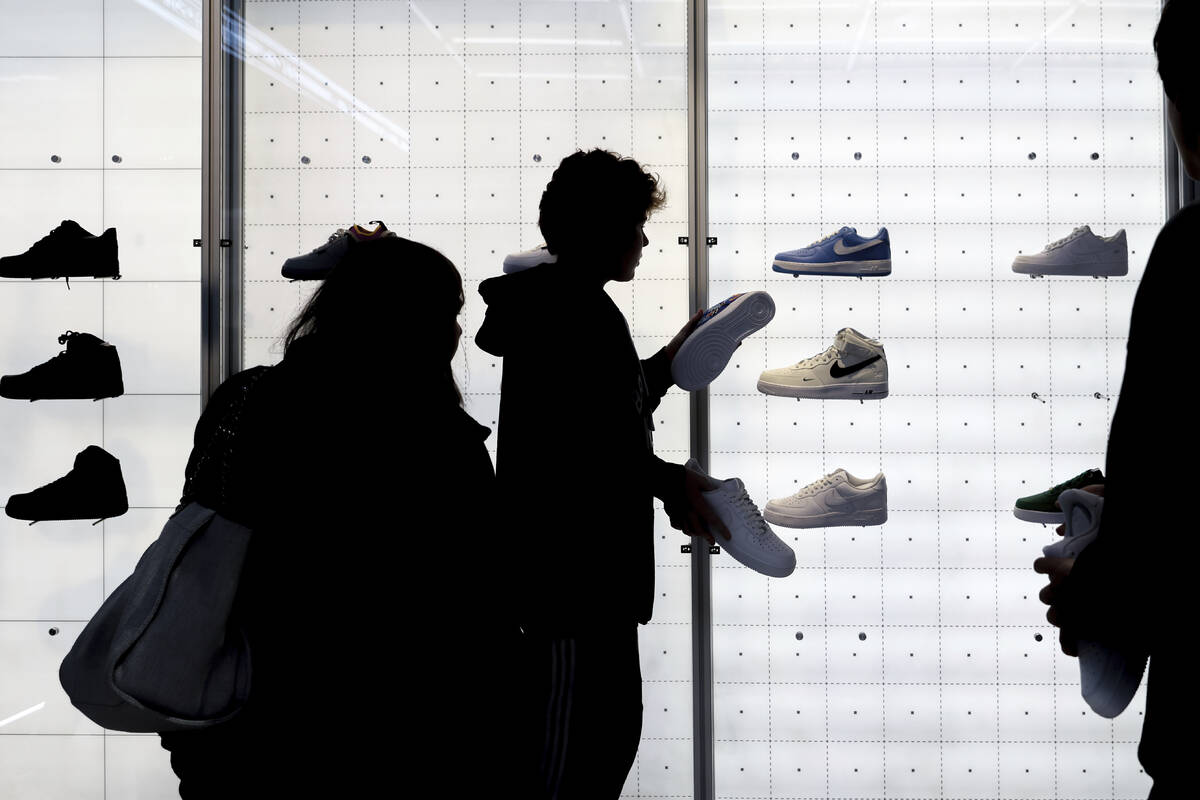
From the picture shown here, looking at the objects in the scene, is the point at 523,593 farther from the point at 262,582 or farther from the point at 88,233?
the point at 88,233

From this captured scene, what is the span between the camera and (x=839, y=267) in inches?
116

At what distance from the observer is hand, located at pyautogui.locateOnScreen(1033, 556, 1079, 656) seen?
1301 mm

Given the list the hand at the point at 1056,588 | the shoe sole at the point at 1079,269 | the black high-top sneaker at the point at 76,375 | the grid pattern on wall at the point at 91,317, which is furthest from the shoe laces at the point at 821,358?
the black high-top sneaker at the point at 76,375

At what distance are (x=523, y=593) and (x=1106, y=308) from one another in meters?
2.50

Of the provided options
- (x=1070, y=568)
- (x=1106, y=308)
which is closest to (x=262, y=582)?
(x=1070, y=568)

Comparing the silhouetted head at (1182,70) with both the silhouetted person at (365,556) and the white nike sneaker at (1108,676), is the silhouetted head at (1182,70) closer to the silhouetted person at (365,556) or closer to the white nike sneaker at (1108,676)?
the white nike sneaker at (1108,676)

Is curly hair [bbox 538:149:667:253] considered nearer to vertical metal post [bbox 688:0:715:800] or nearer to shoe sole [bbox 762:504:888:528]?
vertical metal post [bbox 688:0:715:800]

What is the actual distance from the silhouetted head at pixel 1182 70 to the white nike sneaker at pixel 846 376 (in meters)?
1.60

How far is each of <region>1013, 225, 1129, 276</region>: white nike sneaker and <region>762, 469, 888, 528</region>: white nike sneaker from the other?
0.90 m

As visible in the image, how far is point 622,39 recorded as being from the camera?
10.3 ft

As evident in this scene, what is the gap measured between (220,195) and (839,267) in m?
2.24

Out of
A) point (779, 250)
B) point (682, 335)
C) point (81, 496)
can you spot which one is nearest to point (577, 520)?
point (682, 335)

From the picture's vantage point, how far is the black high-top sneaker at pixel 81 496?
297 centimetres

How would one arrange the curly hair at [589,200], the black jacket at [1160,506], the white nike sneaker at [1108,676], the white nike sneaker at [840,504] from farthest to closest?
the white nike sneaker at [840,504] < the curly hair at [589,200] < the white nike sneaker at [1108,676] < the black jacket at [1160,506]
